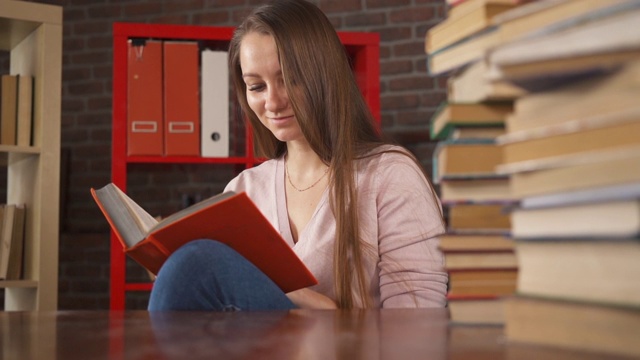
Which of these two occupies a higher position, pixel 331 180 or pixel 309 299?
pixel 331 180

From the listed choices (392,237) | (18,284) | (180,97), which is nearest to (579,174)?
(392,237)

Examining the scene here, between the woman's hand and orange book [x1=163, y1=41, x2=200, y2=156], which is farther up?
orange book [x1=163, y1=41, x2=200, y2=156]

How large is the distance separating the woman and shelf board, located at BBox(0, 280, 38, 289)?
1.16m

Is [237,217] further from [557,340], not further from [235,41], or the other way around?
[235,41]

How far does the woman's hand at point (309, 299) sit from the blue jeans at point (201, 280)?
52cm

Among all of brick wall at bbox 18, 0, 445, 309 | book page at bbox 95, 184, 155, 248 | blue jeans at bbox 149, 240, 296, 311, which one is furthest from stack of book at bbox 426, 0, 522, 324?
brick wall at bbox 18, 0, 445, 309

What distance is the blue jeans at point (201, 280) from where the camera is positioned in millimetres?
1091

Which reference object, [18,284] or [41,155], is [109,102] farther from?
[18,284]

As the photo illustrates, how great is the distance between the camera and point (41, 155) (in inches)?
116

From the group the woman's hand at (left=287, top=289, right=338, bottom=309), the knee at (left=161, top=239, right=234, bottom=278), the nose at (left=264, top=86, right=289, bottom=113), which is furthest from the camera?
the nose at (left=264, top=86, right=289, bottom=113)

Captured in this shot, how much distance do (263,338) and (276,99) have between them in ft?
4.47

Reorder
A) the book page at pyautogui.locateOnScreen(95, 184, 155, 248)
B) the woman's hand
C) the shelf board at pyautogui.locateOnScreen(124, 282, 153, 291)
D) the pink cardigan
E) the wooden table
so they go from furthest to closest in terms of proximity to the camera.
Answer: the shelf board at pyautogui.locateOnScreen(124, 282, 153, 291) < the pink cardigan < the woman's hand < the book page at pyautogui.locateOnScreen(95, 184, 155, 248) < the wooden table

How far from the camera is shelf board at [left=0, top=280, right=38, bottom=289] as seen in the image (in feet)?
9.44

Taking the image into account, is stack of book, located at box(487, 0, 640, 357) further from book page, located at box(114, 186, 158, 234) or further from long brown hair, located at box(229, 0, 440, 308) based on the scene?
long brown hair, located at box(229, 0, 440, 308)
